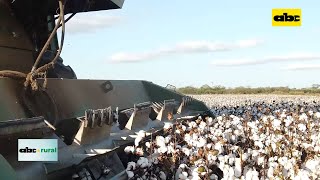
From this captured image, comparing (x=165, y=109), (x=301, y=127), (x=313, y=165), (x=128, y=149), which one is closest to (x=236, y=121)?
(x=301, y=127)

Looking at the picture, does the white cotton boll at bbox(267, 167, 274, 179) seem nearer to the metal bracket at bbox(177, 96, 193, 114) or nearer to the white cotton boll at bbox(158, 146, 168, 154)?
the white cotton boll at bbox(158, 146, 168, 154)

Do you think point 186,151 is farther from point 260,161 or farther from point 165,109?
point 165,109

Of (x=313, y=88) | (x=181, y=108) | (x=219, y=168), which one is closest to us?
(x=219, y=168)

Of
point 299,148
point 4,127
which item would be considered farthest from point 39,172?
point 299,148

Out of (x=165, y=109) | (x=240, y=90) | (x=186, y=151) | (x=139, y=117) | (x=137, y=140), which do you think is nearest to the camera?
(x=137, y=140)

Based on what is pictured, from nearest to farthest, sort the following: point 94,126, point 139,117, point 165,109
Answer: point 94,126 → point 139,117 → point 165,109

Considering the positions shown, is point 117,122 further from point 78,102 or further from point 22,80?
point 22,80

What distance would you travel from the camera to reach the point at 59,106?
465 centimetres

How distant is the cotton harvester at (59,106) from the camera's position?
3465mm

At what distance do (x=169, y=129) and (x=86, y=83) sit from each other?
879mm

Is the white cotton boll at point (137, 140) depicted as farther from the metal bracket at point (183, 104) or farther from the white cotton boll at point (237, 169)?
the metal bracket at point (183, 104)

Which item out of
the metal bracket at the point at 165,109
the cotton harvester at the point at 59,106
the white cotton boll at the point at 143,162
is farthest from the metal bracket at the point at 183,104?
the white cotton boll at the point at 143,162

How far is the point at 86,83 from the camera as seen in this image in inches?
209

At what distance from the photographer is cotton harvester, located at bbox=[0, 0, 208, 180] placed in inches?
136
